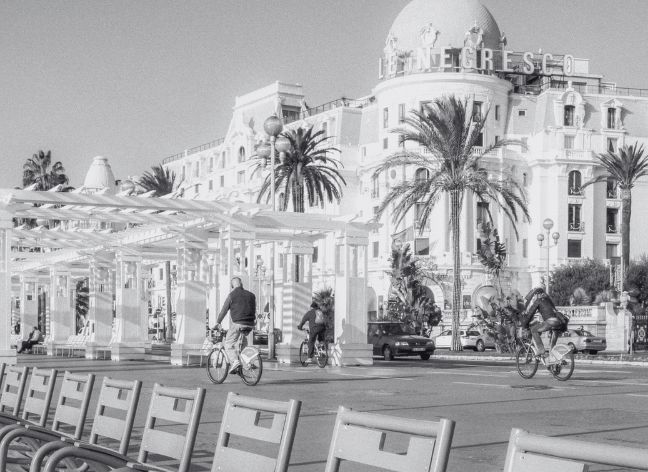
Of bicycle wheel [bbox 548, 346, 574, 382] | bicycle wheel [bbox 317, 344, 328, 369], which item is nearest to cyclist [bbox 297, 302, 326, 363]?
bicycle wheel [bbox 317, 344, 328, 369]

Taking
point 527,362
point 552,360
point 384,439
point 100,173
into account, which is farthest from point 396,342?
point 100,173

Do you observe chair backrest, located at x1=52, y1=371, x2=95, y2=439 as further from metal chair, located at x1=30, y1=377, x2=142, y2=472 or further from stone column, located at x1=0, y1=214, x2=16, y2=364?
stone column, located at x1=0, y1=214, x2=16, y2=364

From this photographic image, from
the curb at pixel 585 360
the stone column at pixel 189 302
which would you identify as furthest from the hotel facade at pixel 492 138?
the stone column at pixel 189 302

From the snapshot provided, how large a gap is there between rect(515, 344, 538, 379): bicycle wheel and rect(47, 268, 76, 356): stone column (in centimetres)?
2351

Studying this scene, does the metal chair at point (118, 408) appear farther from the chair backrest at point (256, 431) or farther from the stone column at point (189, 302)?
the stone column at point (189, 302)

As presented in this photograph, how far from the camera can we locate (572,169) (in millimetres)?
85250

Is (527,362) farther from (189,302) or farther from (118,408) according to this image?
(118,408)

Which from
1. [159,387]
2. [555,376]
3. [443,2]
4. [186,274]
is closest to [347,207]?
[443,2]

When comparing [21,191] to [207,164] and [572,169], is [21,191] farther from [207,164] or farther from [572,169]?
[207,164]

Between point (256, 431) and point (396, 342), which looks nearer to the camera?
point (256, 431)

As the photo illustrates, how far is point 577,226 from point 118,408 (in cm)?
8183

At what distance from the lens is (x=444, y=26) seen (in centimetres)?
8288

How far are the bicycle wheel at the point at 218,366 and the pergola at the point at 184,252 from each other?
18.3 ft

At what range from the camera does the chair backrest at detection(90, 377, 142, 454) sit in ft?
20.0
